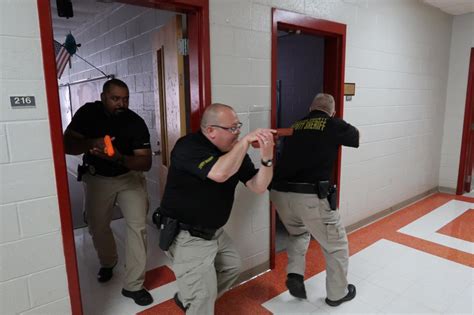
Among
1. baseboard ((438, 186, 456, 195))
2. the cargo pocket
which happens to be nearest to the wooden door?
the cargo pocket

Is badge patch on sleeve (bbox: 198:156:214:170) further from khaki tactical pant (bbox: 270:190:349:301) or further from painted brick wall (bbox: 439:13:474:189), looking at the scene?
painted brick wall (bbox: 439:13:474:189)

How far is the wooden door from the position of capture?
254cm

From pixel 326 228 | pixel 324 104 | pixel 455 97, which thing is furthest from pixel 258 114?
pixel 455 97

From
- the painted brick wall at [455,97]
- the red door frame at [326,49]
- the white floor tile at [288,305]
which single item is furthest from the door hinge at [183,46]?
the painted brick wall at [455,97]

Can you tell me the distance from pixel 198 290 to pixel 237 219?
84 centimetres

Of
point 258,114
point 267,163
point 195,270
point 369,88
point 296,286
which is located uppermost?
point 369,88

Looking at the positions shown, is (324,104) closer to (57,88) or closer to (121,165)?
(121,165)

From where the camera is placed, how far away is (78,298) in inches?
75.7

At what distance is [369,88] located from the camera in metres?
3.51

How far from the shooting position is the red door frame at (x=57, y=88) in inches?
64.9

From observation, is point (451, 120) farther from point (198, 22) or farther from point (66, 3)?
point (66, 3)

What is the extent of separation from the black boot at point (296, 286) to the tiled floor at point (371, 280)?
0.19 ft

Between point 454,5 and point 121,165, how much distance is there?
4.42 m

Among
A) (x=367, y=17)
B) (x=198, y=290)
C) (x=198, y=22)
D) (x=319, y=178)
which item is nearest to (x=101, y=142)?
(x=198, y=22)
